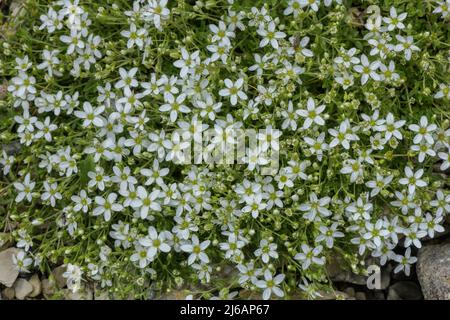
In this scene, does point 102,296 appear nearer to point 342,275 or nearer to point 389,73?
point 342,275

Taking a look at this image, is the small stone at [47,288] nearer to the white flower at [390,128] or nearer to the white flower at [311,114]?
the white flower at [311,114]

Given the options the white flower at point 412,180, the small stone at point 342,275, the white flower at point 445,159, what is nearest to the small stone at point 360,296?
the small stone at point 342,275

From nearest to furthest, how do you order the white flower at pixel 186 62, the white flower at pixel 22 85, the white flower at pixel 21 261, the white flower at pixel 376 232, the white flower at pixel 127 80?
the white flower at pixel 376 232 < the white flower at pixel 186 62 < the white flower at pixel 127 80 < the white flower at pixel 21 261 < the white flower at pixel 22 85

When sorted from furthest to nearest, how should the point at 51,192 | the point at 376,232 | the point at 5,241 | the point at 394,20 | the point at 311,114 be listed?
the point at 5,241 → the point at 51,192 → the point at 394,20 → the point at 311,114 → the point at 376,232

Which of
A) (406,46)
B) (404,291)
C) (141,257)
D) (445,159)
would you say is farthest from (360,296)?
(406,46)

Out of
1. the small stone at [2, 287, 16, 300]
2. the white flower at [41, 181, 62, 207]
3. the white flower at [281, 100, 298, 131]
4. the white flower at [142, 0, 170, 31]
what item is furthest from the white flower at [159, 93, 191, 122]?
the small stone at [2, 287, 16, 300]

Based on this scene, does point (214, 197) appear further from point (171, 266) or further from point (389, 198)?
point (389, 198)
